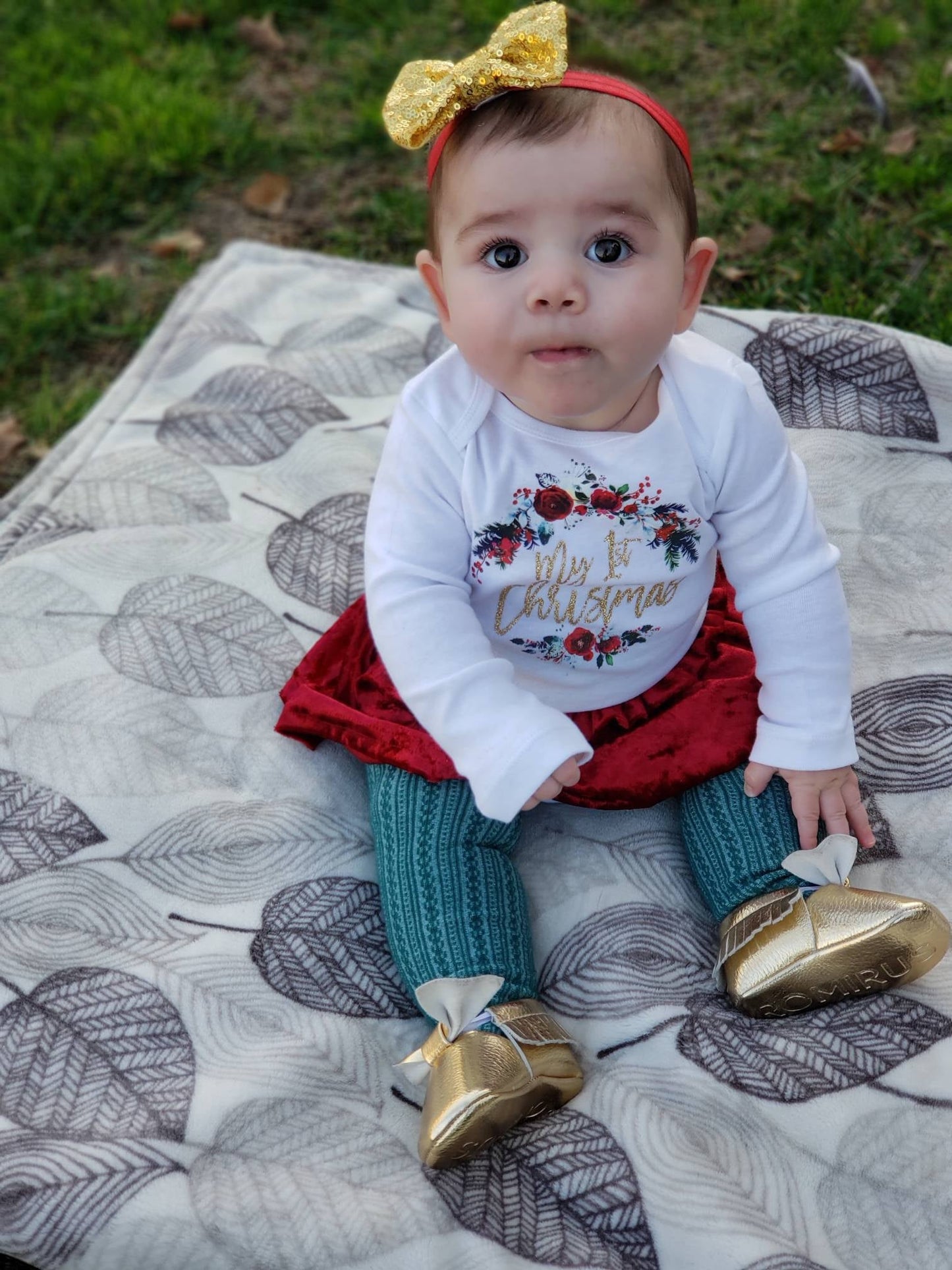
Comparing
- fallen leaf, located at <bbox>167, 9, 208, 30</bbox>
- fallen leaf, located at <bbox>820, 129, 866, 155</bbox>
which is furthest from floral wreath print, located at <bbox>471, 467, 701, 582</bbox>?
fallen leaf, located at <bbox>167, 9, 208, 30</bbox>

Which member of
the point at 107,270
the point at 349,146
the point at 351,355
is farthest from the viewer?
the point at 349,146

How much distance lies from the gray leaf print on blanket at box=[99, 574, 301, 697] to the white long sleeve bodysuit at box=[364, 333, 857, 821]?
389 millimetres

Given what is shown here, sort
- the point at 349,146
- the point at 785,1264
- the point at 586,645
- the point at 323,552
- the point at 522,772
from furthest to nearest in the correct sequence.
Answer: the point at 349,146 < the point at 323,552 < the point at 586,645 < the point at 522,772 < the point at 785,1264

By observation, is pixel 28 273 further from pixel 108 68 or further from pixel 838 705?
pixel 838 705

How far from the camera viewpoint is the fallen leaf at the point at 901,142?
291 cm

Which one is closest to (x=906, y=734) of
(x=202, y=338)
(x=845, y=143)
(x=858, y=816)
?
(x=858, y=816)

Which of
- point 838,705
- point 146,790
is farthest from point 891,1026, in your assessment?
point 146,790

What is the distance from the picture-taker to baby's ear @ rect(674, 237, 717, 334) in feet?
4.82

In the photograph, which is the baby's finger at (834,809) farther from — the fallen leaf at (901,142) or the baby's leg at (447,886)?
the fallen leaf at (901,142)

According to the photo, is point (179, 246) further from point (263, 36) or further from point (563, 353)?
point (563, 353)

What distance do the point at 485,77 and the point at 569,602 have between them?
0.63m

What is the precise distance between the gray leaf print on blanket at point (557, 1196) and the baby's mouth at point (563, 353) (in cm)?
87

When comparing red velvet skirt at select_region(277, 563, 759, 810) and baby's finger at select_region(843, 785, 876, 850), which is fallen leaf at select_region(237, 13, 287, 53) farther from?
baby's finger at select_region(843, 785, 876, 850)

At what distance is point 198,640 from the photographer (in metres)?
1.91
